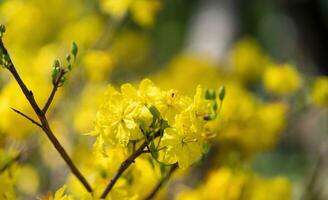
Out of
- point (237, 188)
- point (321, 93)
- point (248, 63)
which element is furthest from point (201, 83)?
point (237, 188)

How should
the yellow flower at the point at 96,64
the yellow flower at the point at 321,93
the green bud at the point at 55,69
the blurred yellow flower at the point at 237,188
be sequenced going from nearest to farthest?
1. the green bud at the point at 55,69
2. the blurred yellow flower at the point at 237,188
3. the yellow flower at the point at 321,93
4. the yellow flower at the point at 96,64

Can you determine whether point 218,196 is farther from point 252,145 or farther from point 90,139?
point 90,139

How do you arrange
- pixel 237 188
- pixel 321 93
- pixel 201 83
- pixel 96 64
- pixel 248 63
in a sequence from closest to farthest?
pixel 237 188 → pixel 321 93 → pixel 96 64 → pixel 201 83 → pixel 248 63

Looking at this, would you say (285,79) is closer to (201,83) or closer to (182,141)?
(201,83)

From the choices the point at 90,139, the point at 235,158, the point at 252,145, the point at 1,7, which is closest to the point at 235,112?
the point at 252,145

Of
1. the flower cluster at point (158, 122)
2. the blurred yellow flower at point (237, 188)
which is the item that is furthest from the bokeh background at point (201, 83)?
the flower cluster at point (158, 122)

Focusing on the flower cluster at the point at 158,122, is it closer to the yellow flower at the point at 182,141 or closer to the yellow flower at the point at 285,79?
the yellow flower at the point at 182,141

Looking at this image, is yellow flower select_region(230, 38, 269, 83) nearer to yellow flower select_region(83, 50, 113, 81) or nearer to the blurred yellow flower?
yellow flower select_region(83, 50, 113, 81)
